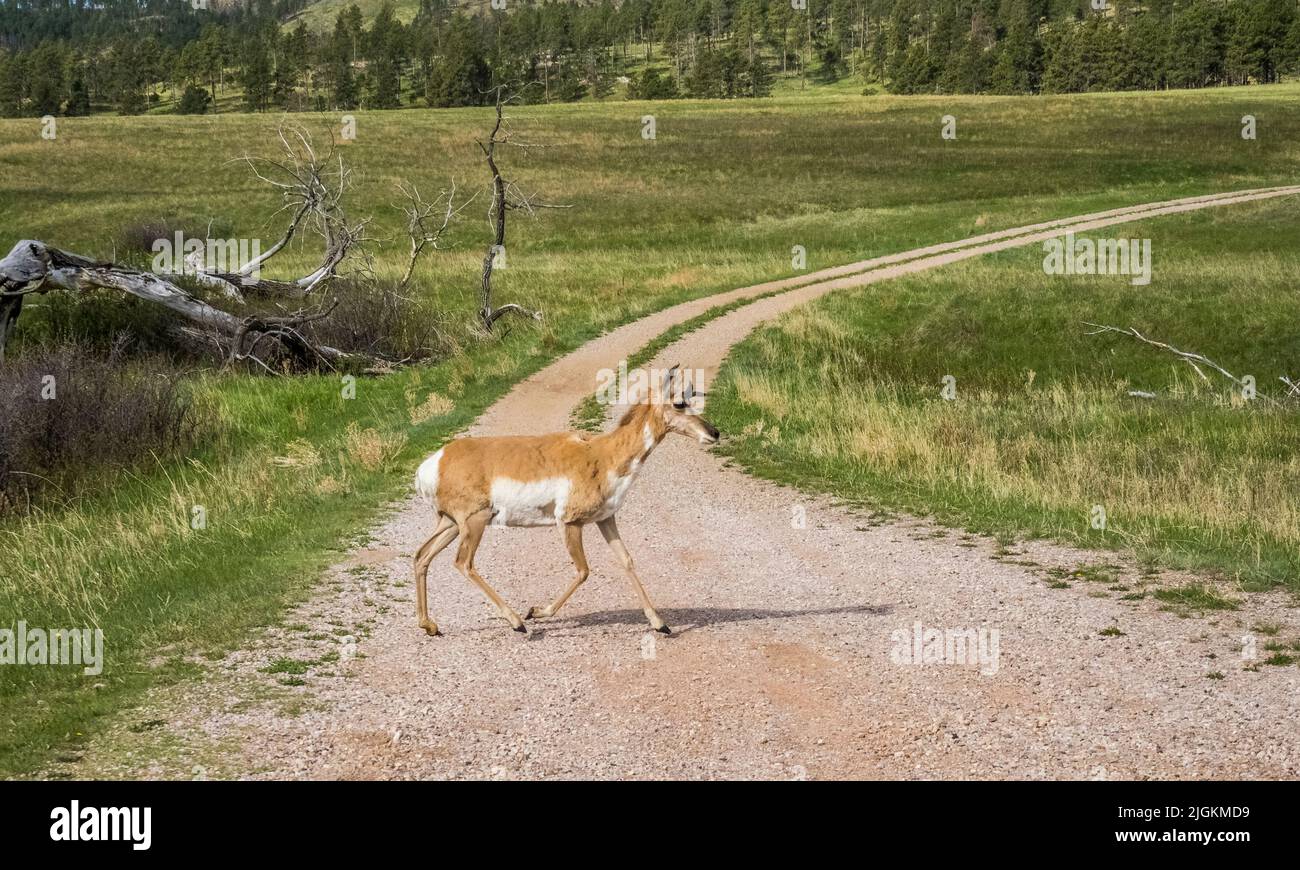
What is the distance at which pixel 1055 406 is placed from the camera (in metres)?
25.3

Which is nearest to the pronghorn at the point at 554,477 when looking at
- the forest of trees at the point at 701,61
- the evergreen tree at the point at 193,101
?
the forest of trees at the point at 701,61

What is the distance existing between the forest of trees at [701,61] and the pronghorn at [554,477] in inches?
5082

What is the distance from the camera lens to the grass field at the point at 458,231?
39.5 feet

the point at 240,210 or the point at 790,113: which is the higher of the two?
the point at 790,113

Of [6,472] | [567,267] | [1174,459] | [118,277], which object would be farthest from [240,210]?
[1174,459]

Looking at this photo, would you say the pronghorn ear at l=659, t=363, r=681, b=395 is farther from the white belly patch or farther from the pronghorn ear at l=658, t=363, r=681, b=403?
the white belly patch

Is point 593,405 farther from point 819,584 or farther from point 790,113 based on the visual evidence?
point 790,113

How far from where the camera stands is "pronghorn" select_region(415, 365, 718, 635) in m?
9.77

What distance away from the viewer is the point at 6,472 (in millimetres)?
19391

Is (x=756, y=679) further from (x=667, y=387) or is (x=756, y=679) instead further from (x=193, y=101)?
(x=193, y=101)

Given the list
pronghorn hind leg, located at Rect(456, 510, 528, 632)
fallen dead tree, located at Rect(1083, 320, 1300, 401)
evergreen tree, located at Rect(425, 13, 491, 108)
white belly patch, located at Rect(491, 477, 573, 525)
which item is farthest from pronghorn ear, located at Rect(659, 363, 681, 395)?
evergreen tree, located at Rect(425, 13, 491, 108)

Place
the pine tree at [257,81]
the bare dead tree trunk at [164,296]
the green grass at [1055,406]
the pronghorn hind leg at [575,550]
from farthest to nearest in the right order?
1. the pine tree at [257,81]
2. the bare dead tree trunk at [164,296]
3. the green grass at [1055,406]
4. the pronghorn hind leg at [575,550]

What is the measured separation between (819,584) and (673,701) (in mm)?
3781

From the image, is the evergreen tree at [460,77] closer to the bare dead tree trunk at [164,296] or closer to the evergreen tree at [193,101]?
the evergreen tree at [193,101]
